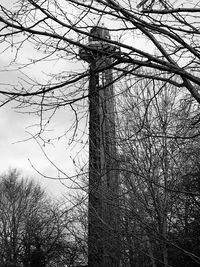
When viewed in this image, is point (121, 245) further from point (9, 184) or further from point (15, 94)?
point (9, 184)

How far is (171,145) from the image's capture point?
7.52m

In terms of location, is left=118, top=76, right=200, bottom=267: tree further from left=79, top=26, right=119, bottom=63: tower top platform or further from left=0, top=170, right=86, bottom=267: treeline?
left=0, top=170, right=86, bottom=267: treeline

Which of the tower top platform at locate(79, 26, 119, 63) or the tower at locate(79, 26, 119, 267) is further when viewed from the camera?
the tower at locate(79, 26, 119, 267)

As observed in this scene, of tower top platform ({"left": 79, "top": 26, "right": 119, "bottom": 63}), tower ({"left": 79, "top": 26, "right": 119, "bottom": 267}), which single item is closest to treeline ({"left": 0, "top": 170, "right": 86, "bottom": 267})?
tower ({"left": 79, "top": 26, "right": 119, "bottom": 267})

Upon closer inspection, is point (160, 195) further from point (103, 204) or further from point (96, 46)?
point (96, 46)

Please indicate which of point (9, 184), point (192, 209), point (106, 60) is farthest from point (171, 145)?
point (9, 184)

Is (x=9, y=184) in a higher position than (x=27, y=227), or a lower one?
higher

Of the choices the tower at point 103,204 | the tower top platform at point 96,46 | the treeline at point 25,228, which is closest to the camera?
the tower top platform at point 96,46

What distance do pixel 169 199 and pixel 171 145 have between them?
3.27 ft

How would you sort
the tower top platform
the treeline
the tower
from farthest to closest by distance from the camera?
the treeline → the tower → the tower top platform

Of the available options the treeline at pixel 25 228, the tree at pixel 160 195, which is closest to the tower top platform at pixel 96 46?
the tree at pixel 160 195

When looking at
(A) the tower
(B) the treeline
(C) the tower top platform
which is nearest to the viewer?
(C) the tower top platform

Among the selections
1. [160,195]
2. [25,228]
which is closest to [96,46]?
[160,195]

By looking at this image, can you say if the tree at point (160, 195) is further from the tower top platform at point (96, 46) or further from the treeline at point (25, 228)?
the treeline at point (25, 228)
